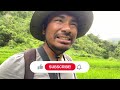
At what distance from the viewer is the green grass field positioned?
425 centimetres

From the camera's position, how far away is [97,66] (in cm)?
430

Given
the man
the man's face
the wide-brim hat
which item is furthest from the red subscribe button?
the wide-brim hat

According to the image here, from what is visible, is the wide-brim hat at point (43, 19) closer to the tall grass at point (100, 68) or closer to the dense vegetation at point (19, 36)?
the dense vegetation at point (19, 36)

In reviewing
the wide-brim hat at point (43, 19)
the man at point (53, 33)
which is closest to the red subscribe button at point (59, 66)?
the man at point (53, 33)

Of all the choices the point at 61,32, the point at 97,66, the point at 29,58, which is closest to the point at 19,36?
the point at 29,58

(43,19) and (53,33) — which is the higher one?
(43,19)

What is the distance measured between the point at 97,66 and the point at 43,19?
1027 millimetres

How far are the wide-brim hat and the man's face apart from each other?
0.24ft

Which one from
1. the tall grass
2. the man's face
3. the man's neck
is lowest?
the tall grass

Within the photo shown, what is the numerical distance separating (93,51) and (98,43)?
5.5 inches

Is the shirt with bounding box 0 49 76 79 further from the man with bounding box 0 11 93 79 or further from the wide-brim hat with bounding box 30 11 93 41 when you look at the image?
the wide-brim hat with bounding box 30 11 93 41

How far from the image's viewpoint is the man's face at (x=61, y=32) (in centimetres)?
417

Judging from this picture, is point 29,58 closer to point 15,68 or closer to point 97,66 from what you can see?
point 15,68
